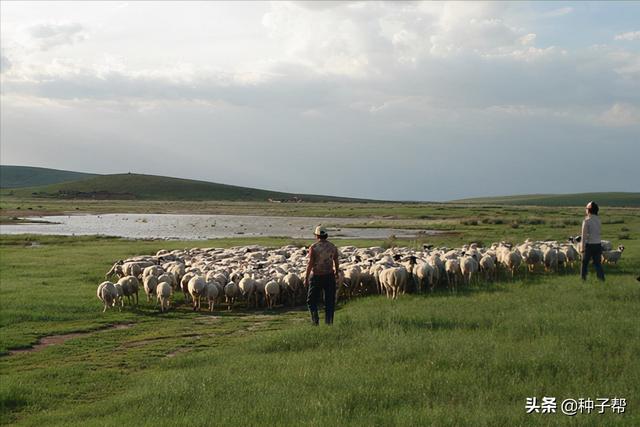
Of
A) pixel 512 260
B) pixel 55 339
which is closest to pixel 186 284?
pixel 55 339

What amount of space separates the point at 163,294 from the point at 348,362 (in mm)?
10188

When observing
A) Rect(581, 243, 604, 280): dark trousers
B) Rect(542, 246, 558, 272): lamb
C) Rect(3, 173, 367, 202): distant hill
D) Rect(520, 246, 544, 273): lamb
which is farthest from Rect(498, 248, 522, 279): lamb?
Rect(3, 173, 367, 202): distant hill

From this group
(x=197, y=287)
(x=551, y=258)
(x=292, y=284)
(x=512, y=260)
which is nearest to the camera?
(x=197, y=287)

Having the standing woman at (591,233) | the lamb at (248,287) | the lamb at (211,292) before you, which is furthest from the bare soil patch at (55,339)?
the standing woman at (591,233)

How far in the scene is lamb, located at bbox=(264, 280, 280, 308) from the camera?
18.7 meters

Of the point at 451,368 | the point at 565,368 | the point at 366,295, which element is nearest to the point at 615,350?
the point at 565,368

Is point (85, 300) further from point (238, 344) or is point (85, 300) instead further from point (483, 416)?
point (483, 416)

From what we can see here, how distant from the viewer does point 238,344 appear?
41.2 ft

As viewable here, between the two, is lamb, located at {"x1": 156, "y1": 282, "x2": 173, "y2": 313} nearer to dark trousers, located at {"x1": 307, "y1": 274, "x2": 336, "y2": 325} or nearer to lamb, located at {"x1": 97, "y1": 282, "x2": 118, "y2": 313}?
lamb, located at {"x1": 97, "y1": 282, "x2": 118, "y2": 313}

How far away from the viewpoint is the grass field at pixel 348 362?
7457mm

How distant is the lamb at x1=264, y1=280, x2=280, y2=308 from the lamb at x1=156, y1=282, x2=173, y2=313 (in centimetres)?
306

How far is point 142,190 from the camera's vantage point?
172 meters

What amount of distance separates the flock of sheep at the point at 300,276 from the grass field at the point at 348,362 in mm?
1069

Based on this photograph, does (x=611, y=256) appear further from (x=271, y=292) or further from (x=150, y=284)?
(x=150, y=284)
